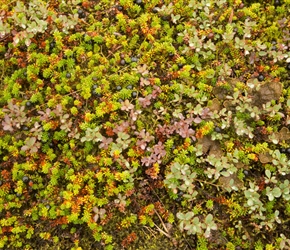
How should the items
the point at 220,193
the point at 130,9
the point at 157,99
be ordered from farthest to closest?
the point at 130,9, the point at 157,99, the point at 220,193

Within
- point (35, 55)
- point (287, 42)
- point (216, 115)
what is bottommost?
point (216, 115)

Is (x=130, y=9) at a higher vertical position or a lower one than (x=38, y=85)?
higher

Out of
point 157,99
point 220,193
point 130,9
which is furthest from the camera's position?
point 130,9

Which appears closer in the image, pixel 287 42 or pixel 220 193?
pixel 220 193

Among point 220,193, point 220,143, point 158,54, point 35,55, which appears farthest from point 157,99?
point 35,55

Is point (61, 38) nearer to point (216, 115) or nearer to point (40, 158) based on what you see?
point (40, 158)

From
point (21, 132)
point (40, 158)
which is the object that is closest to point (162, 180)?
point (40, 158)
